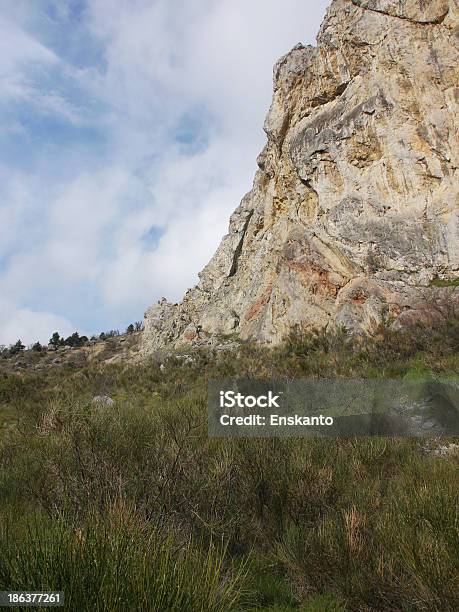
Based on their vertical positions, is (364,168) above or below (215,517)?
above

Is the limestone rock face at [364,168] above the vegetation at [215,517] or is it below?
above

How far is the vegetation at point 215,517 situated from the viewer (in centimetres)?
235

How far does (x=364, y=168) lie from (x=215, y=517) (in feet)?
66.4

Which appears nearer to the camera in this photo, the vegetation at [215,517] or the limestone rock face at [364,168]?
the vegetation at [215,517]

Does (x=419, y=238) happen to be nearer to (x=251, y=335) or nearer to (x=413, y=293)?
(x=413, y=293)

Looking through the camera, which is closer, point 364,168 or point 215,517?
point 215,517

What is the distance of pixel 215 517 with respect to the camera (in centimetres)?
482

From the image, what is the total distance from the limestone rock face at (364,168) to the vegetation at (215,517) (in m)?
12.3

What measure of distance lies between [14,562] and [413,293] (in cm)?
1800

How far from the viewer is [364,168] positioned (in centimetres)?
2156

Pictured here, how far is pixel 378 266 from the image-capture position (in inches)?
782

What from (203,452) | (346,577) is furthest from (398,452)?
(346,577)

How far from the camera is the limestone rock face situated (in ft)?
62.5

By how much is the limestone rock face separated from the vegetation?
1232cm
